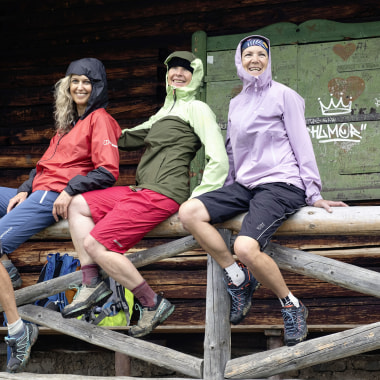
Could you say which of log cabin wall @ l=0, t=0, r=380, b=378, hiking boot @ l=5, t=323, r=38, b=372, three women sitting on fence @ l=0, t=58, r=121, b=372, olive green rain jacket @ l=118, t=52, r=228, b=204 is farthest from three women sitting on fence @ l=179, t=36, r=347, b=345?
log cabin wall @ l=0, t=0, r=380, b=378

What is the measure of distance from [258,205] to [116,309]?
233 cm

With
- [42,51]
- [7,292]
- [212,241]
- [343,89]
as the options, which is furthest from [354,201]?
[42,51]

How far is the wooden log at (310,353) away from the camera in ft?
11.1

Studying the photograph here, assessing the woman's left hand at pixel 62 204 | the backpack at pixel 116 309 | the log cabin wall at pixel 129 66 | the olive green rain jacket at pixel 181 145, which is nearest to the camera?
the olive green rain jacket at pixel 181 145

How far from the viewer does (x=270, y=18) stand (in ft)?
18.8

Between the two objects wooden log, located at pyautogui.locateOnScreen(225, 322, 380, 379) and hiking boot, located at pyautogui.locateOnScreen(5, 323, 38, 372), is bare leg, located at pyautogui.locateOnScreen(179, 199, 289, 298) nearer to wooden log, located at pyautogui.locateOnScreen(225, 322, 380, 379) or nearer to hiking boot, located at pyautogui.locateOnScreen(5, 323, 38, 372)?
wooden log, located at pyautogui.locateOnScreen(225, 322, 380, 379)

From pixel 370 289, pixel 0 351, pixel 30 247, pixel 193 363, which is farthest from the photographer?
pixel 30 247

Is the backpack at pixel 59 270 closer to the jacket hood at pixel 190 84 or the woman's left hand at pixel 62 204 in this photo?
the woman's left hand at pixel 62 204

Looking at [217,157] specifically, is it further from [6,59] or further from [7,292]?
[6,59]

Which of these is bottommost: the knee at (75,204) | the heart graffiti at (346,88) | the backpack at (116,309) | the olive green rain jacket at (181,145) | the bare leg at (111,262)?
the backpack at (116,309)

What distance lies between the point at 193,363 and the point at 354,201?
96.4 inches

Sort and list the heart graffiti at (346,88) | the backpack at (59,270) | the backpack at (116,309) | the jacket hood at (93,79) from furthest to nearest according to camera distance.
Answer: the heart graffiti at (346,88)
the backpack at (59,270)
the backpack at (116,309)
the jacket hood at (93,79)

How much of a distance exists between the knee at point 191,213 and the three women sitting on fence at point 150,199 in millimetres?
163

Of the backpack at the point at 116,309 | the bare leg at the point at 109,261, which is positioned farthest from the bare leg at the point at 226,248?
the backpack at the point at 116,309
